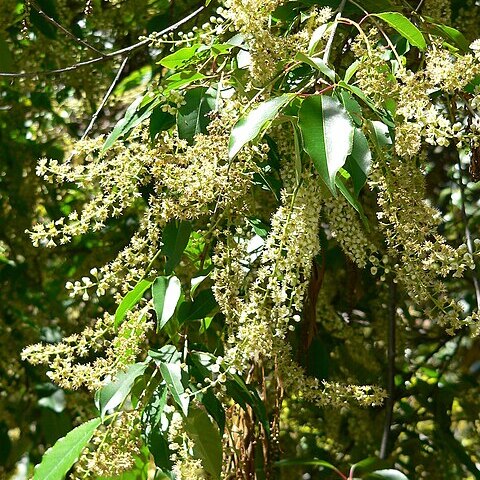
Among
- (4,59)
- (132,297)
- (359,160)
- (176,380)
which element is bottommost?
(176,380)

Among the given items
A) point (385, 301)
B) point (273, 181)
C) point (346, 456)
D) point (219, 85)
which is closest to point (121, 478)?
point (273, 181)

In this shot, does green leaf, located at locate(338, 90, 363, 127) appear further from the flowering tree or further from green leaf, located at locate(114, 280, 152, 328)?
green leaf, located at locate(114, 280, 152, 328)

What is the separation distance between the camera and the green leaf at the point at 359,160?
1.14 meters

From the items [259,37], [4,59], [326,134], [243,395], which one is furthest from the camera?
[4,59]

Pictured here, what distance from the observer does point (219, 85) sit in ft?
4.58

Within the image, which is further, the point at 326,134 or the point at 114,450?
the point at 114,450

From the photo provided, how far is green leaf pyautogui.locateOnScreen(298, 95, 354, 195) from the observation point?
3.58 ft

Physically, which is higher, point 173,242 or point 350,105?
point 350,105

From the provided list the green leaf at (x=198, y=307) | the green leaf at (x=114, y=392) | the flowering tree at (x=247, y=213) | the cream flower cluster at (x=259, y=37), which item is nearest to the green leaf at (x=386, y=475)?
the flowering tree at (x=247, y=213)

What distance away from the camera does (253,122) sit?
1120 millimetres

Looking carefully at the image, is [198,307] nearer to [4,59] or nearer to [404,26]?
[404,26]

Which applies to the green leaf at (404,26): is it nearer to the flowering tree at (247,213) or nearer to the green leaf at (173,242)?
the flowering tree at (247,213)

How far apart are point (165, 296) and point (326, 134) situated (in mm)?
369

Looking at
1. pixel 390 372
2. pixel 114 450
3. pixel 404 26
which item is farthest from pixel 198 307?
pixel 390 372
